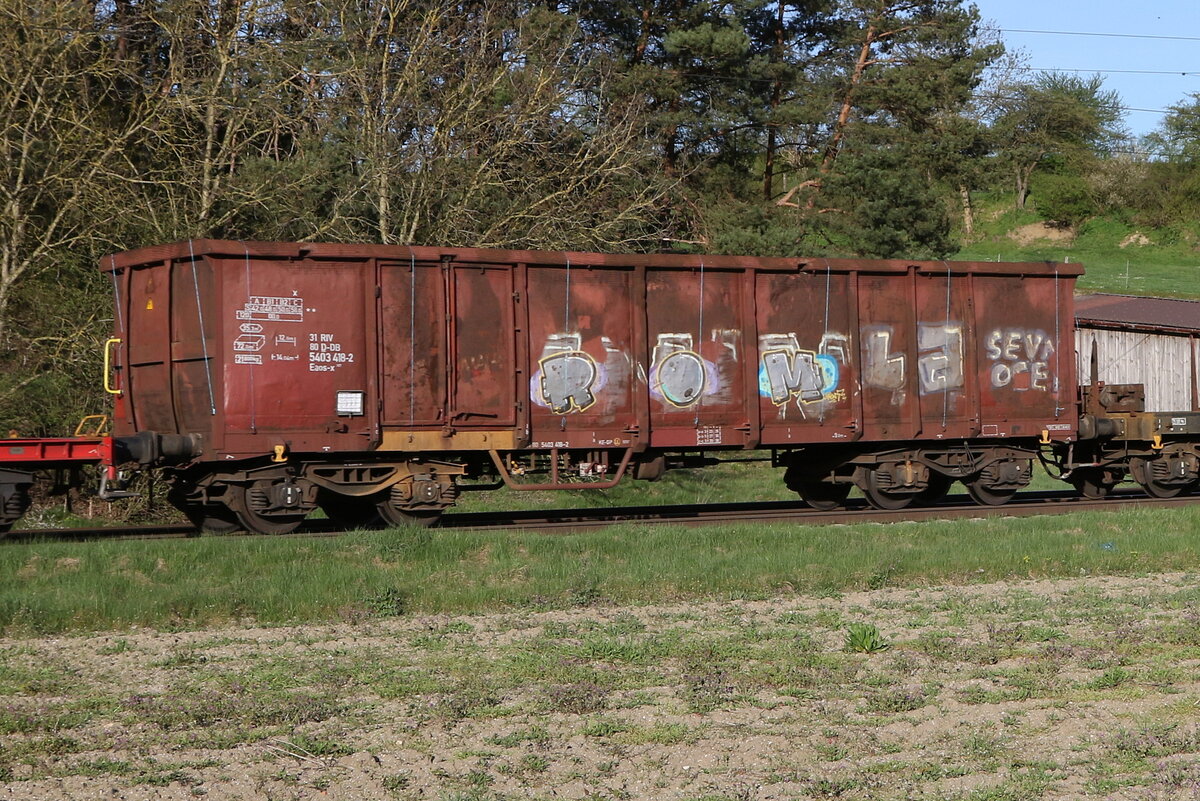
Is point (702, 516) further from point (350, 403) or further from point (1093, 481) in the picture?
point (1093, 481)

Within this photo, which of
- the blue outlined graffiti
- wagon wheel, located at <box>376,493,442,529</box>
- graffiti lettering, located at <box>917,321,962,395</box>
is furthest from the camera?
graffiti lettering, located at <box>917,321,962,395</box>

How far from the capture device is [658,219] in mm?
27562

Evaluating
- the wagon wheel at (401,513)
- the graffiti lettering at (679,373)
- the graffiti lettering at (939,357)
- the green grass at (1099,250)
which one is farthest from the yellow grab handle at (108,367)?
the green grass at (1099,250)

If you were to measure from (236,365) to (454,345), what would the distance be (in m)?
2.41

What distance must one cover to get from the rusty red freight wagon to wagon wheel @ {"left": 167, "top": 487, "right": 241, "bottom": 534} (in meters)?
0.04

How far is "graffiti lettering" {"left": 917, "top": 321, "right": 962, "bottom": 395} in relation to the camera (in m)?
15.6

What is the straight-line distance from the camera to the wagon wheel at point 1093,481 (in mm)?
17812

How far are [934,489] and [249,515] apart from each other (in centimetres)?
938

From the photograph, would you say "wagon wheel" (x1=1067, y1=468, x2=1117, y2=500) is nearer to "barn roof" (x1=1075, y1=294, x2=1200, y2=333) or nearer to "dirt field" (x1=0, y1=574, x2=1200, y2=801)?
"dirt field" (x1=0, y1=574, x2=1200, y2=801)

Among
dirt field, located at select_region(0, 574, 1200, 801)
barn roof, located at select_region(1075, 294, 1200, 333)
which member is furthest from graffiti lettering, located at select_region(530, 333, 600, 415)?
barn roof, located at select_region(1075, 294, 1200, 333)

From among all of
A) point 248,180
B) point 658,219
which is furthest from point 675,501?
point 248,180

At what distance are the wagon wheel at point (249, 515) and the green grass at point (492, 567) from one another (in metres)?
1.43

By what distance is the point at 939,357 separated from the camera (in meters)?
15.7

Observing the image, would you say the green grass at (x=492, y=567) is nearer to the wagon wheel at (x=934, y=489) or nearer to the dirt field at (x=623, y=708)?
the dirt field at (x=623, y=708)
